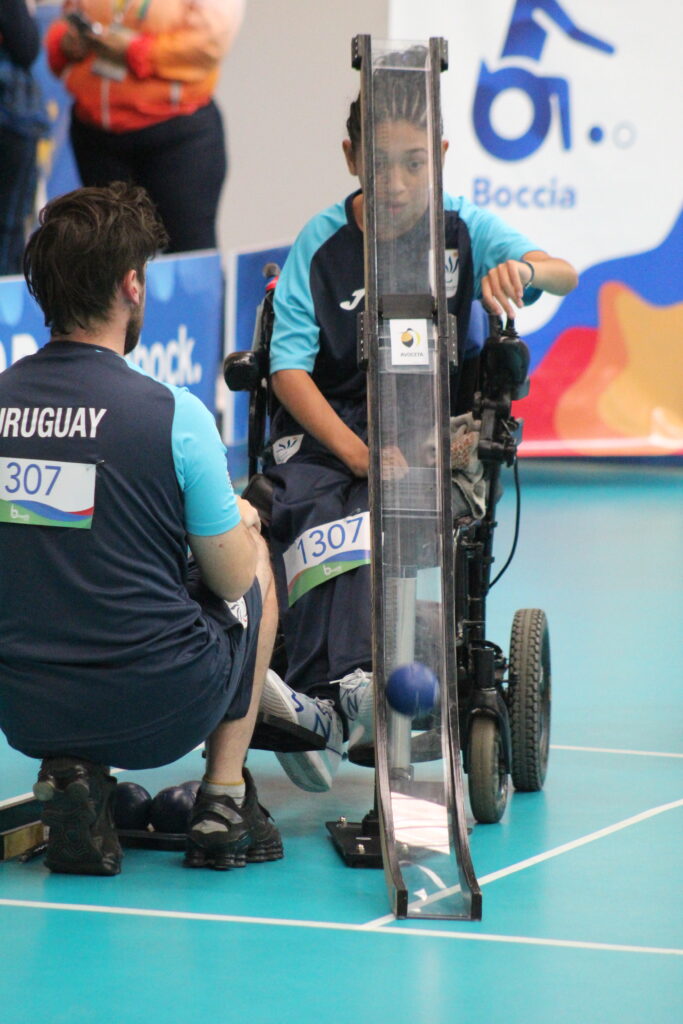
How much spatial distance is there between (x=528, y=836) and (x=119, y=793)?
833 millimetres

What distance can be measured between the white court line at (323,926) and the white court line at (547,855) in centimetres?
6

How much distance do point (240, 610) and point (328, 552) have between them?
0.39m

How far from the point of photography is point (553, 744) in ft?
13.9

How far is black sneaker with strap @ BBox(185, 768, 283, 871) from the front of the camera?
3.09 meters

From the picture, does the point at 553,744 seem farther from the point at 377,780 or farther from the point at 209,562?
the point at 209,562

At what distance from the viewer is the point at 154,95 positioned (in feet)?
30.6

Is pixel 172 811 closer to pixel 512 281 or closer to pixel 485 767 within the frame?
pixel 485 767

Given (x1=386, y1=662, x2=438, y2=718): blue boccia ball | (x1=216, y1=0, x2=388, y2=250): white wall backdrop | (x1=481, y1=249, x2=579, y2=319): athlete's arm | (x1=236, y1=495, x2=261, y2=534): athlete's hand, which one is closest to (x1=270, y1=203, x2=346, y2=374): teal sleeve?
(x1=481, y1=249, x2=579, y2=319): athlete's arm

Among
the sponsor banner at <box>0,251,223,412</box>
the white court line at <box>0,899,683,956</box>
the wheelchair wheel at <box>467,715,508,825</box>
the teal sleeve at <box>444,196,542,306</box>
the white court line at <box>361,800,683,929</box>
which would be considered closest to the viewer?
the white court line at <box>0,899,683,956</box>

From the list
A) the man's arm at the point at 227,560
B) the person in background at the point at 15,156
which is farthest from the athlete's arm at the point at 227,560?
the person in background at the point at 15,156

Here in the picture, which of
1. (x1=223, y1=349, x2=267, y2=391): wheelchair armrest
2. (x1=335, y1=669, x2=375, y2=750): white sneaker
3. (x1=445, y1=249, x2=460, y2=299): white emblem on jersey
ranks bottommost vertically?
(x1=335, y1=669, x2=375, y2=750): white sneaker

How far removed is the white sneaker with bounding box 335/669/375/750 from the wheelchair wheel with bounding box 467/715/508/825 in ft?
0.74

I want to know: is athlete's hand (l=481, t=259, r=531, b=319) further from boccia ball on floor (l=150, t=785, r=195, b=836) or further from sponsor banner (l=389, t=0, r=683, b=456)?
sponsor banner (l=389, t=0, r=683, b=456)

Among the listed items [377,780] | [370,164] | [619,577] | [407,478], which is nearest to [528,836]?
[377,780]
